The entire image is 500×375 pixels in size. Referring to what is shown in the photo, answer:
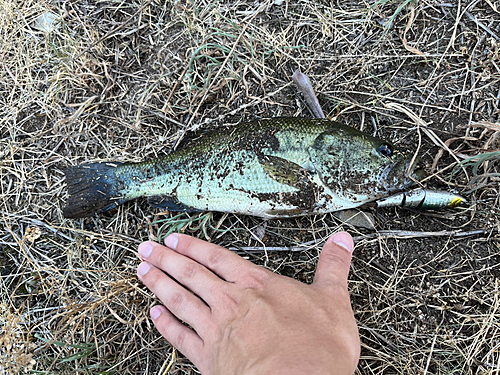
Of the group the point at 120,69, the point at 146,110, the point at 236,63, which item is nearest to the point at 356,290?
the point at 236,63

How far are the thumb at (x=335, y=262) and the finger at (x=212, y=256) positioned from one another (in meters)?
0.60

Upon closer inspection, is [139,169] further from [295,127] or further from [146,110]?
[295,127]

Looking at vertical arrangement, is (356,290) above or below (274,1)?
below

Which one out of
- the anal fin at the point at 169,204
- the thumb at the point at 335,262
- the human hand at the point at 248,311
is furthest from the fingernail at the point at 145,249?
the thumb at the point at 335,262

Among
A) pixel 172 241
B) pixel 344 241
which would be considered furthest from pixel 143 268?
pixel 344 241

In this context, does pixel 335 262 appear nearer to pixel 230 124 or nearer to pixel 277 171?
pixel 277 171

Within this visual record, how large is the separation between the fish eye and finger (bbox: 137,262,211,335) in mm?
2152

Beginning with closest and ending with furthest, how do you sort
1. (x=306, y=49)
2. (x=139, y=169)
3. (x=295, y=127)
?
(x=295, y=127), (x=139, y=169), (x=306, y=49)

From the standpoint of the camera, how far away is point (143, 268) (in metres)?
3.03

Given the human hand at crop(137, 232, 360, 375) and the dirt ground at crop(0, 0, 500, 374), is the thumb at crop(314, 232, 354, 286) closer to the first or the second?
the human hand at crop(137, 232, 360, 375)

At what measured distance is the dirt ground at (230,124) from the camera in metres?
3.05

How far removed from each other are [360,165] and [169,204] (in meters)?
1.96

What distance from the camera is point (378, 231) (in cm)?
316

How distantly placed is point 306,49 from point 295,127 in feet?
3.57
